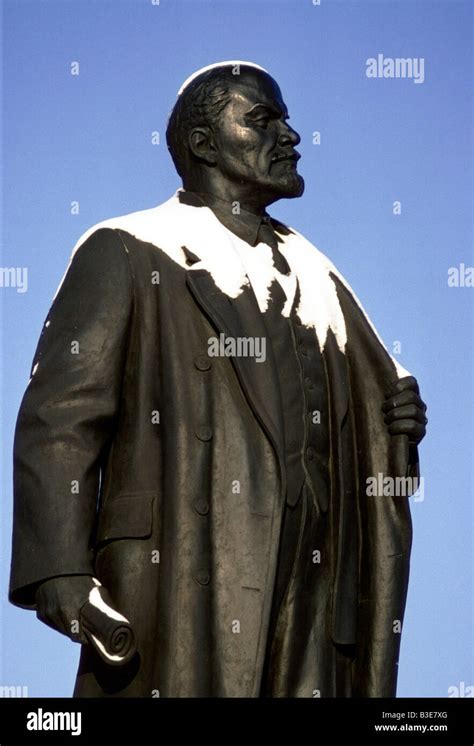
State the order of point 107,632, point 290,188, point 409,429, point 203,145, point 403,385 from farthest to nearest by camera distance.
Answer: point 203,145 → point 290,188 → point 403,385 → point 409,429 → point 107,632

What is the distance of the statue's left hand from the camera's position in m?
12.9

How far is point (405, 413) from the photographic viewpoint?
42.4 ft

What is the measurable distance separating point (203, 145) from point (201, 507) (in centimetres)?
248

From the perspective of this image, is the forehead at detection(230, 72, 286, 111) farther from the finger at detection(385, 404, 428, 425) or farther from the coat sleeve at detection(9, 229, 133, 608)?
the finger at detection(385, 404, 428, 425)

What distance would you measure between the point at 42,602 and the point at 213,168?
3057 mm

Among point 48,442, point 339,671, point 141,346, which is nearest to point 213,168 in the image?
point 141,346

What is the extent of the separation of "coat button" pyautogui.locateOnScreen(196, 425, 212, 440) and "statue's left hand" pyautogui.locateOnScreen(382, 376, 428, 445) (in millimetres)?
1265

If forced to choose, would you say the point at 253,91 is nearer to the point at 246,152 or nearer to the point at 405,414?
the point at 246,152

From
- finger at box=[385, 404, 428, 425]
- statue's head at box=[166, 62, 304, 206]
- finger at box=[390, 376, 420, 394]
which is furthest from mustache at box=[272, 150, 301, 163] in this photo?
finger at box=[385, 404, 428, 425]

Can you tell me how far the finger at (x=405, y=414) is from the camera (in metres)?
12.9

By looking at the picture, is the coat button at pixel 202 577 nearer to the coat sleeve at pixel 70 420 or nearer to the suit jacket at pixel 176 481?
the suit jacket at pixel 176 481

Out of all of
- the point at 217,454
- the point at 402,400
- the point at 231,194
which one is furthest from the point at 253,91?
the point at 217,454

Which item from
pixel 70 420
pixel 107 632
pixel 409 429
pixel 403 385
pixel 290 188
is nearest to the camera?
pixel 107 632

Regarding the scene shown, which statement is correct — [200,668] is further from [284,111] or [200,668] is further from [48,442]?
[284,111]
